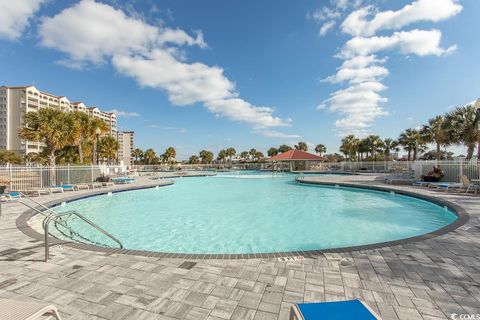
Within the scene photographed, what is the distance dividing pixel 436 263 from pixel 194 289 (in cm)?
357

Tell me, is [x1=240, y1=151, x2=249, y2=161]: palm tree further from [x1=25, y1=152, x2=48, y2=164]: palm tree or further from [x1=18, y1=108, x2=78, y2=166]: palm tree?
[x1=18, y1=108, x2=78, y2=166]: palm tree

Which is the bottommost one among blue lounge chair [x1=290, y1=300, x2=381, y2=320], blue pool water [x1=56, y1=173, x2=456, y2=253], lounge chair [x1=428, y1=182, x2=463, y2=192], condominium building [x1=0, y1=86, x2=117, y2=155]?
blue pool water [x1=56, y1=173, x2=456, y2=253]

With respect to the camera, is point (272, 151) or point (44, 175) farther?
point (272, 151)

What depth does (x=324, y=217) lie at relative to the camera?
30.5 feet

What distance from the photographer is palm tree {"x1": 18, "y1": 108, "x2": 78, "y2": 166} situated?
15031mm

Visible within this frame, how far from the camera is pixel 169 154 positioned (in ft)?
213

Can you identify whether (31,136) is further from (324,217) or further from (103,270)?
(324,217)

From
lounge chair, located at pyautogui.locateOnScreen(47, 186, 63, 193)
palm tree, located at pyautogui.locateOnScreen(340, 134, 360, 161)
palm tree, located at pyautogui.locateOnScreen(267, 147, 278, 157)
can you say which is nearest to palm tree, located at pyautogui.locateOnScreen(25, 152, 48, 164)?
lounge chair, located at pyautogui.locateOnScreen(47, 186, 63, 193)

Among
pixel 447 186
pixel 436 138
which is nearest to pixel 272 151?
pixel 436 138

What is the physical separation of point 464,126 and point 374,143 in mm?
26620

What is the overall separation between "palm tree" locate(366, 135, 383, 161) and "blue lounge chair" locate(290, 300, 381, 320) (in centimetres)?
4463

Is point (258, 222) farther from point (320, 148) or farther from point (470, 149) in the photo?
point (320, 148)

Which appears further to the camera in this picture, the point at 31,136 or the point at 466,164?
the point at 31,136

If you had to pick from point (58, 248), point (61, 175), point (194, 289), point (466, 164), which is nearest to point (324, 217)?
point (194, 289)
